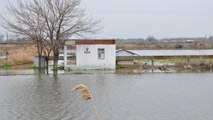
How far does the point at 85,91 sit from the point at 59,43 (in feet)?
91.8

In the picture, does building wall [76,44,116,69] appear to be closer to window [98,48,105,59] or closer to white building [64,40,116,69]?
white building [64,40,116,69]

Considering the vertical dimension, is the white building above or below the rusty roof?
below

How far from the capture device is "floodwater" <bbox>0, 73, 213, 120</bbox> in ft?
46.3

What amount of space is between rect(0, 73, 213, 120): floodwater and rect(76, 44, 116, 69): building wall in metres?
11.6

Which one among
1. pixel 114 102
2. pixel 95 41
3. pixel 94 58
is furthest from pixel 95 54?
pixel 114 102

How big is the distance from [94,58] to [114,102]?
64.1ft

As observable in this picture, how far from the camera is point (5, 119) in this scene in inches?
543

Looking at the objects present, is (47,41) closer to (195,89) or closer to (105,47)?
(105,47)

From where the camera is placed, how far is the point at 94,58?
36500 millimetres

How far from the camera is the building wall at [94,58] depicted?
36.4 metres

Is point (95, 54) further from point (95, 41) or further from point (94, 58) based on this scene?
point (95, 41)

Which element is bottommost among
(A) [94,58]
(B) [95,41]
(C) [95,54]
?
(A) [94,58]

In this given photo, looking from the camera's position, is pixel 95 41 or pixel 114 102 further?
pixel 95 41

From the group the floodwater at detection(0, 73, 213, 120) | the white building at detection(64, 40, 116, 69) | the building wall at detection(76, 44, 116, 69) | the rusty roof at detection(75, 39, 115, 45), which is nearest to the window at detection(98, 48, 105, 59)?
the white building at detection(64, 40, 116, 69)
